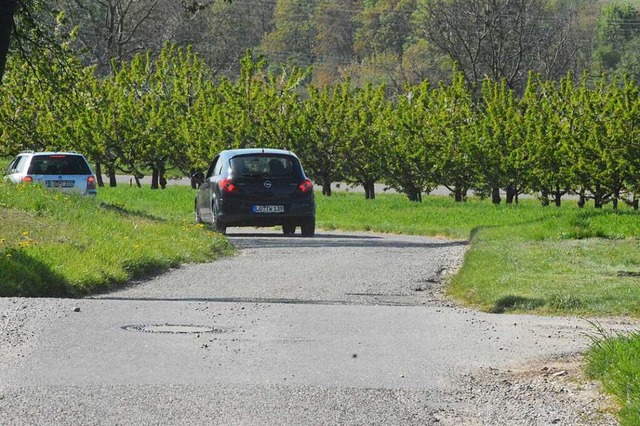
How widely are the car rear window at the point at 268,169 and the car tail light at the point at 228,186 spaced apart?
0.18 m

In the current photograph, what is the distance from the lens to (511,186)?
4334cm

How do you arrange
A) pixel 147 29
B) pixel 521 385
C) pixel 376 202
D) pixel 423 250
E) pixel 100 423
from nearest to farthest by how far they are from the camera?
pixel 100 423 < pixel 521 385 < pixel 423 250 < pixel 376 202 < pixel 147 29

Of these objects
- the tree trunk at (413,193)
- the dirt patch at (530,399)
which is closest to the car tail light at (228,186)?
the dirt patch at (530,399)

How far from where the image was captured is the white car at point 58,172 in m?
32.1

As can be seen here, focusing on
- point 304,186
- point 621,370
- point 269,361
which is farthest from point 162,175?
point 621,370

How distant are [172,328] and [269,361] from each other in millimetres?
1745

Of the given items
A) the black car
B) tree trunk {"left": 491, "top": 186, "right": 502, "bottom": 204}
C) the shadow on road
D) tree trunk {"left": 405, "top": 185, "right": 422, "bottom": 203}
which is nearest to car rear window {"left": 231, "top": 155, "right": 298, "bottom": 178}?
the black car

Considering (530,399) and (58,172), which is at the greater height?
(58,172)

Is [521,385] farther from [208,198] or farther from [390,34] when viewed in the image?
[390,34]

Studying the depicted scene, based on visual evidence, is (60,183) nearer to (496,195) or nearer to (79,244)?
(79,244)

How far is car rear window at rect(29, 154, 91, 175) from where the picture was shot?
3238 cm

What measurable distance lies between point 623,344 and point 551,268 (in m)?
8.85

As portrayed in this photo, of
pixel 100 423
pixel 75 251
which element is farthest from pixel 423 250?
pixel 100 423

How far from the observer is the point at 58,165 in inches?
1286
